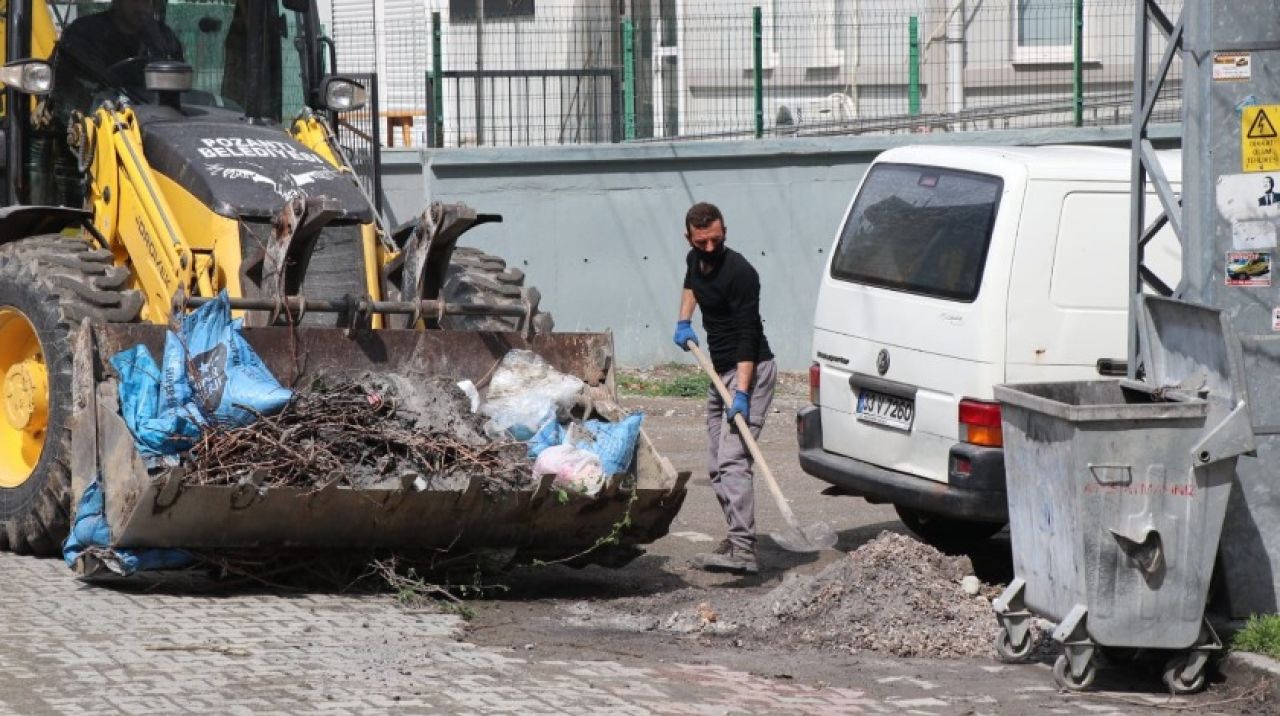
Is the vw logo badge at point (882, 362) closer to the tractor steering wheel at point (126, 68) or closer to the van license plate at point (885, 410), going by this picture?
the van license plate at point (885, 410)

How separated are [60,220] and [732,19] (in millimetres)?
8981

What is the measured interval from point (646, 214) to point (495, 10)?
4772 millimetres

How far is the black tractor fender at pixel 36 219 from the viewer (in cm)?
954

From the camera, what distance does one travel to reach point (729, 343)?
930 cm

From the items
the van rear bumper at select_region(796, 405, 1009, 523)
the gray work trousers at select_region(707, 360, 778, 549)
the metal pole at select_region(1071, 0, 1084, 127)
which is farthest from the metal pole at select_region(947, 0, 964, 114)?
the gray work trousers at select_region(707, 360, 778, 549)

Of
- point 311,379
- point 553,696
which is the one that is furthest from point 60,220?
point 553,696

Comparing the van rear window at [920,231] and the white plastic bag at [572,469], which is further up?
the van rear window at [920,231]

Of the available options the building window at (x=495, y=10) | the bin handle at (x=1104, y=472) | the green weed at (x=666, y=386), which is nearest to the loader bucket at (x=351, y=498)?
the bin handle at (x=1104, y=472)

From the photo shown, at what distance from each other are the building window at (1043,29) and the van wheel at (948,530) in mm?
7958

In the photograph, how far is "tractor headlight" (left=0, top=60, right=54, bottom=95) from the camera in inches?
365

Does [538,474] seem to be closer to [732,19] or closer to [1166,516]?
[1166,516]

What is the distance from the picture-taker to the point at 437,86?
1739 centimetres

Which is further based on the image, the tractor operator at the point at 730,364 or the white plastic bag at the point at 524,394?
the tractor operator at the point at 730,364

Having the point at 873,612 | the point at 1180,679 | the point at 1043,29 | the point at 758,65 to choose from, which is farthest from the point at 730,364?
the point at 1043,29
